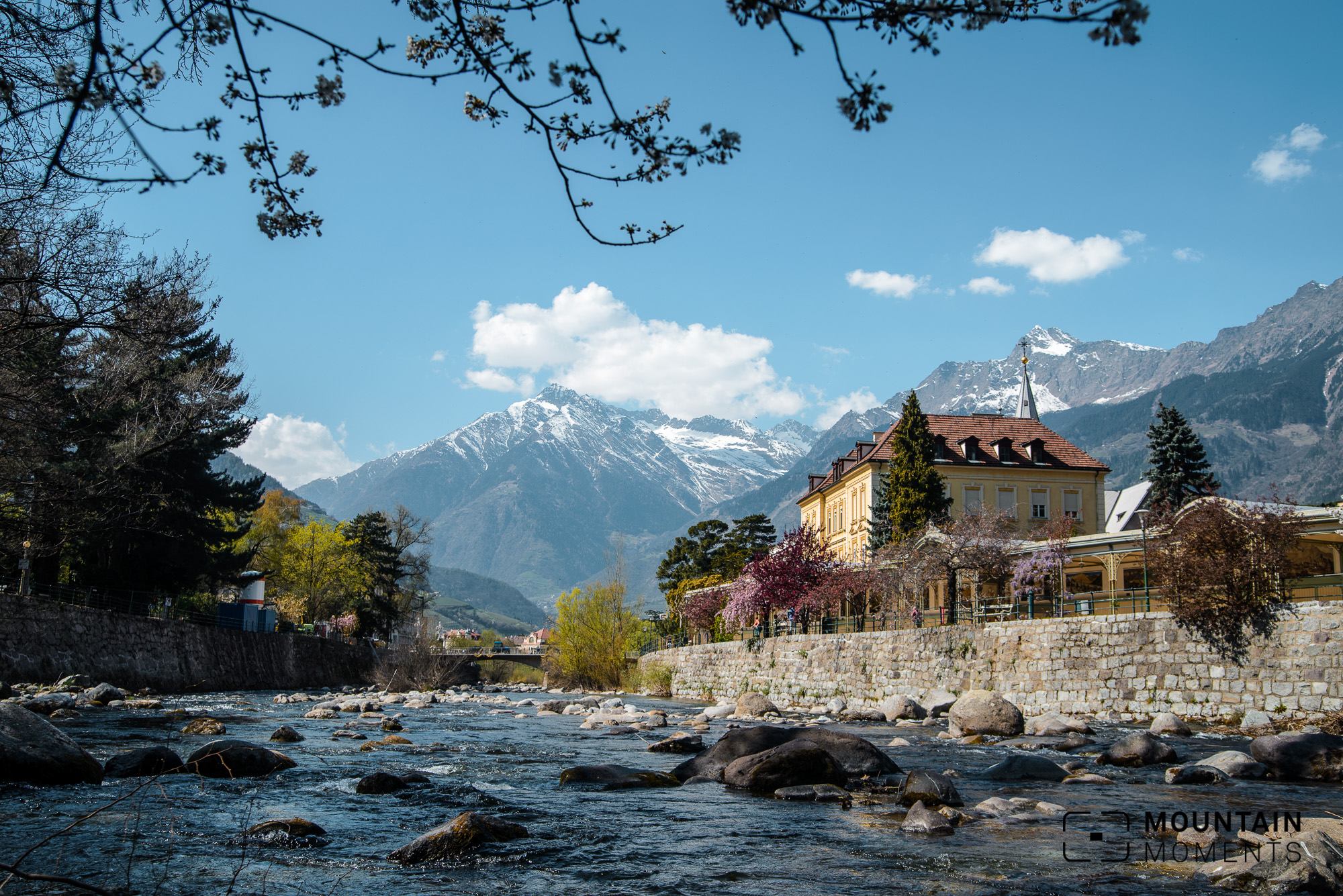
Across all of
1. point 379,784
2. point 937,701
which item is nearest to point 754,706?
point 937,701

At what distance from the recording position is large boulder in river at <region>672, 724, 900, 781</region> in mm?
12977

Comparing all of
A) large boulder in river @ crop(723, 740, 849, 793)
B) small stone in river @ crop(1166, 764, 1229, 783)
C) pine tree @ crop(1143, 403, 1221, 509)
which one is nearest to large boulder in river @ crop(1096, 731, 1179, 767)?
small stone in river @ crop(1166, 764, 1229, 783)

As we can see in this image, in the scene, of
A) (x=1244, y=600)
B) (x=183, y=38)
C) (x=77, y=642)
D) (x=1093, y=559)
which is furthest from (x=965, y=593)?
(x=183, y=38)

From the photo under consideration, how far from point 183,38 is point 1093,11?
Result: 4198 millimetres

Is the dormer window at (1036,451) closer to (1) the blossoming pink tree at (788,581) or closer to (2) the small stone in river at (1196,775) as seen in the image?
(1) the blossoming pink tree at (788,581)

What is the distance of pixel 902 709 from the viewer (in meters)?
24.9

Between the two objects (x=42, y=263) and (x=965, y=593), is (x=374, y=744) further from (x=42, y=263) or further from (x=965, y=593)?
(x=965, y=593)

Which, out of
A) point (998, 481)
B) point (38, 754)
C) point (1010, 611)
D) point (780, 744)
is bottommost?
point (780, 744)

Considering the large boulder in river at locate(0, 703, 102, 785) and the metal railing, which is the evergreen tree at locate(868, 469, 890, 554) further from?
the large boulder in river at locate(0, 703, 102, 785)

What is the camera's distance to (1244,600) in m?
19.7

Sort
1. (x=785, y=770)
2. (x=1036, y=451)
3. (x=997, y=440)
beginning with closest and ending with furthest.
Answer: (x=785, y=770)
(x=1036, y=451)
(x=997, y=440)

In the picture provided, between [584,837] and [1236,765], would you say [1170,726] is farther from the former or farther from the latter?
[584,837]

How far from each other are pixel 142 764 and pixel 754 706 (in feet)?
65.2

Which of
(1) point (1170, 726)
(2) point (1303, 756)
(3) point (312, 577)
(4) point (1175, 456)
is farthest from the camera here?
(3) point (312, 577)
